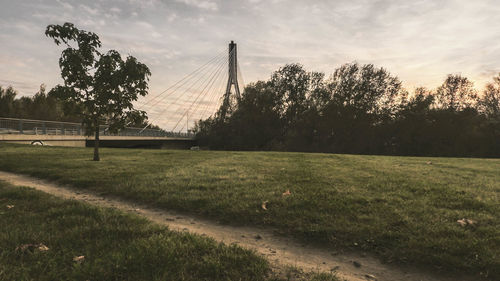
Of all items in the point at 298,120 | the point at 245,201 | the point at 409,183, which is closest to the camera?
the point at 245,201

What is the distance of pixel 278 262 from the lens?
12.1 feet

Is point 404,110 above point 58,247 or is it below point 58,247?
above

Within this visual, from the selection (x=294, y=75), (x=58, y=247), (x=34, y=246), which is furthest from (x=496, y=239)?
(x=294, y=75)

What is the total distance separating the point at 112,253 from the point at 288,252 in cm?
251

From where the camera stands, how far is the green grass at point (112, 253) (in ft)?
10.2

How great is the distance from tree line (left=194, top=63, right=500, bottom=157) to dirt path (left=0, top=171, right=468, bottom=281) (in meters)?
43.3

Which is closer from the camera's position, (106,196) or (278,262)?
(278,262)

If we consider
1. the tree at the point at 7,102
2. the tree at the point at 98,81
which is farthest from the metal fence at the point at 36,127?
the tree at the point at 7,102

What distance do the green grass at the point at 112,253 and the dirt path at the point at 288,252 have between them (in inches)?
18.4

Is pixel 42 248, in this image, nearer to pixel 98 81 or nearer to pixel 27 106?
pixel 98 81

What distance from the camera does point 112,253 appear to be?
348 cm

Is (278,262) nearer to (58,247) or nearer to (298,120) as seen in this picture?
(58,247)

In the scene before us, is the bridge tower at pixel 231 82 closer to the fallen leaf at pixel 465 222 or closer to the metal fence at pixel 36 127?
the metal fence at pixel 36 127

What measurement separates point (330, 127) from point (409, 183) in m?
40.5
